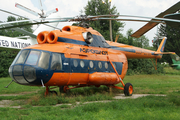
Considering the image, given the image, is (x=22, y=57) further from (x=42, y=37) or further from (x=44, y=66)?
(x=42, y=37)

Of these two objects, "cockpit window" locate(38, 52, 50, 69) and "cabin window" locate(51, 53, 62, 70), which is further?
"cabin window" locate(51, 53, 62, 70)

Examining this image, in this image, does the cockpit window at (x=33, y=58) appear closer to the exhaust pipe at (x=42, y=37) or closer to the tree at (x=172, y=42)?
the exhaust pipe at (x=42, y=37)

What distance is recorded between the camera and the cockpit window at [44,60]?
8376mm

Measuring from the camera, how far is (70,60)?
957cm

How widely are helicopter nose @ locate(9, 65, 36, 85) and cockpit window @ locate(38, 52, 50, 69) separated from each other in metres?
0.46

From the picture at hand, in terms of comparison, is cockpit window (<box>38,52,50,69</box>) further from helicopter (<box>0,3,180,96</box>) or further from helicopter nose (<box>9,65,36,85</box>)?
helicopter nose (<box>9,65,36,85</box>)

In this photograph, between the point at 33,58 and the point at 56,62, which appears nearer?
the point at 33,58

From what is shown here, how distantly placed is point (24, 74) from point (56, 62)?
5.38ft

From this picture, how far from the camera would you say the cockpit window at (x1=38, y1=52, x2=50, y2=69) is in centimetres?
838

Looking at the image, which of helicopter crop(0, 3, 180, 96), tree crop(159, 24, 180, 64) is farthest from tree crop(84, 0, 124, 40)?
helicopter crop(0, 3, 180, 96)

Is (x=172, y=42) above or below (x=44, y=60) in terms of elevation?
above

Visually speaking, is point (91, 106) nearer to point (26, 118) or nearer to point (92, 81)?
point (26, 118)

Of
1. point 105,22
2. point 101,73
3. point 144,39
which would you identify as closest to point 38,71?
point 101,73

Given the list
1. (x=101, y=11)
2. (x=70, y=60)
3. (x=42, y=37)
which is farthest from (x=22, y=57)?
(x=101, y=11)
